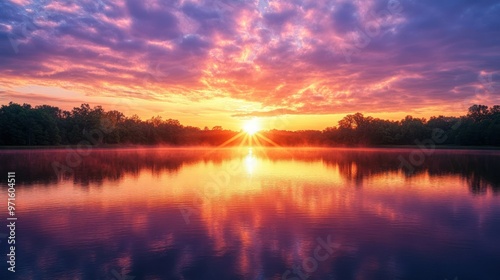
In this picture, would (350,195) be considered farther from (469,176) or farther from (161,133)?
(161,133)

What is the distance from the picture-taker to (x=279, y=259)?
507 inches

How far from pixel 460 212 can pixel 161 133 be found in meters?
141

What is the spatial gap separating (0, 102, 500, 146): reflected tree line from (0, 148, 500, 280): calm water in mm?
77364

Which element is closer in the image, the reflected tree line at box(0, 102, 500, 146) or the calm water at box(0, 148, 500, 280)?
the calm water at box(0, 148, 500, 280)

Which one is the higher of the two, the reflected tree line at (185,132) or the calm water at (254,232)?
the reflected tree line at (185,132)

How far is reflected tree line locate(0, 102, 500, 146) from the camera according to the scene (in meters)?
95.9

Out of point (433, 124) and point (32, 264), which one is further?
point (433, 124)

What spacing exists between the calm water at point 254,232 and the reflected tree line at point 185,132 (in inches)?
3046

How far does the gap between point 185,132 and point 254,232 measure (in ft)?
505

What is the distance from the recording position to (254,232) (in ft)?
52.9

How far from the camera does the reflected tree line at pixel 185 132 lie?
9594 centimetres

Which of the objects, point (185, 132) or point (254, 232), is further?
point (185, 132)

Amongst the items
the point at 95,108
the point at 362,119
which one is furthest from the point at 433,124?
the point at 95,108

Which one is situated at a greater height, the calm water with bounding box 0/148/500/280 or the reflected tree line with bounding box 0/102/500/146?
the reflected tree line with bounding box 0/102/500/146
